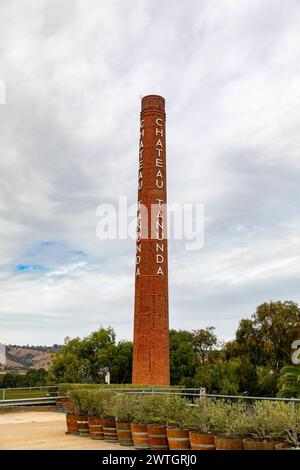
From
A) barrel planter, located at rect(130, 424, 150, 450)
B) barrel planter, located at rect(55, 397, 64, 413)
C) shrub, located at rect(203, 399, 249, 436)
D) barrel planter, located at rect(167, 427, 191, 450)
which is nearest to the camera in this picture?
shrub, located at rect(203, 399, 249, 436)

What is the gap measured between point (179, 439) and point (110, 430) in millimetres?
2878

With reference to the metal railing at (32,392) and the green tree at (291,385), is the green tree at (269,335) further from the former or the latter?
the green tree at (291,385)

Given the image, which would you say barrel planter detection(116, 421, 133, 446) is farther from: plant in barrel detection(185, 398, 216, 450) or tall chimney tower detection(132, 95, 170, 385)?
tall chimney tower detection(132, 95, 170, 385)

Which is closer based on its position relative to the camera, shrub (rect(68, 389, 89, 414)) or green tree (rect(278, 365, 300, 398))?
shrub (rect(68, 389, 89, 414))

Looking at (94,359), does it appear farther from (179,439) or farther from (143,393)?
(179,439)

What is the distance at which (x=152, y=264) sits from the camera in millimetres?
32438

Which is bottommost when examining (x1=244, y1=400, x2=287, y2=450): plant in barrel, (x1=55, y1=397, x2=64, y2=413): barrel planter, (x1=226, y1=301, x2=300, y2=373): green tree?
(x1=55, y1=397, x2=64, y2=413): barrel planter

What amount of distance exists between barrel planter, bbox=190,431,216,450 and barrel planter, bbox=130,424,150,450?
1896mm

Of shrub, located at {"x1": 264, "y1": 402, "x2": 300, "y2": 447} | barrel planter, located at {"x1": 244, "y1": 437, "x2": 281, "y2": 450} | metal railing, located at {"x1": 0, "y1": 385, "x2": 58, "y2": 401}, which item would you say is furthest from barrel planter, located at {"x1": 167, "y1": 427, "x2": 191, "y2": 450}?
metal railing, located at {"x1": 0, "y1": 385, "x2": 58, "y2": 401}

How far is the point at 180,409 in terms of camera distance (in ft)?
36.4

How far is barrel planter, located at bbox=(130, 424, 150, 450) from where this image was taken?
10.6 m

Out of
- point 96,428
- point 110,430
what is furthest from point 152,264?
point 110,430
